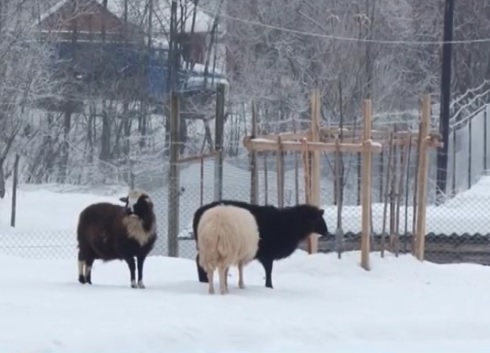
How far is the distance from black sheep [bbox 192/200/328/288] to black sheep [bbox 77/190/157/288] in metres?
0.62

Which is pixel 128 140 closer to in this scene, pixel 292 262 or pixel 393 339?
pixel 292 262

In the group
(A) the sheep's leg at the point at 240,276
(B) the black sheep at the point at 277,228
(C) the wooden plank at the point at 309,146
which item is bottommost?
(A) the sheep's leg at the point at 240,276

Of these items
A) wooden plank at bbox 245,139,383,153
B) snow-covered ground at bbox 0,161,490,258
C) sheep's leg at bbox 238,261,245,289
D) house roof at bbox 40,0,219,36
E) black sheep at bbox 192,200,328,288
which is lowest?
snow-covered ground at bbox 0,161,490,258

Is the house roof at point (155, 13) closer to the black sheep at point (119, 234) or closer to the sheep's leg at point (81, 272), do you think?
the black sheep at point (119, 234)

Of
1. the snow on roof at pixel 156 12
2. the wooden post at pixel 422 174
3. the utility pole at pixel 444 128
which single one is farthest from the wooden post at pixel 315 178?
the snow on roof at pixel 156 12

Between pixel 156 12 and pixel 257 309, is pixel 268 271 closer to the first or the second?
pixel 257 309

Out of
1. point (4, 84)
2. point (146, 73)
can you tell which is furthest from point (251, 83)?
point (4, 84)

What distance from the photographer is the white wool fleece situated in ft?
46.0

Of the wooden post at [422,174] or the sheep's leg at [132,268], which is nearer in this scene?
the sheep's leg at [132,268]

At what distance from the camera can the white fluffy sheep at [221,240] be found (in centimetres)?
1404

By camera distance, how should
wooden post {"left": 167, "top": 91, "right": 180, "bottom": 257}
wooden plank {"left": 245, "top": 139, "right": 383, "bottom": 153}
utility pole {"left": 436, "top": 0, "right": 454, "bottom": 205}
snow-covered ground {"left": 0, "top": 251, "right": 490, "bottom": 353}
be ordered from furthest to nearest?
utility pole {"left": 436, "top": 0, "right": 454, "bottom": 205}, wooden post {"left": 167, "top": 91, "right": 180, "bottom": 257}, wooden plank {"left": 245, "top": 139, "right": 383, "bottom": 153}, snow-covered ground {"left": 0, "top": 251, "right": 490, "bottom": 353}

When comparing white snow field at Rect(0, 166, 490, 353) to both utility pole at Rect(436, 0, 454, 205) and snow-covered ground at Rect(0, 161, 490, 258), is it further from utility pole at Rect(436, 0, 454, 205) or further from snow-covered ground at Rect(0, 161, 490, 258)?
utility pole at Rect(436, 0, 454, 205)

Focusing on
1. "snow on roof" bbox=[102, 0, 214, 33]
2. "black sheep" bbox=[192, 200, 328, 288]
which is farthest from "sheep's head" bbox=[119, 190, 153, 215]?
"snow on roof" bbox=[102, 0, 214, 33]

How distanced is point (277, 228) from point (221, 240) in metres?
1.50
